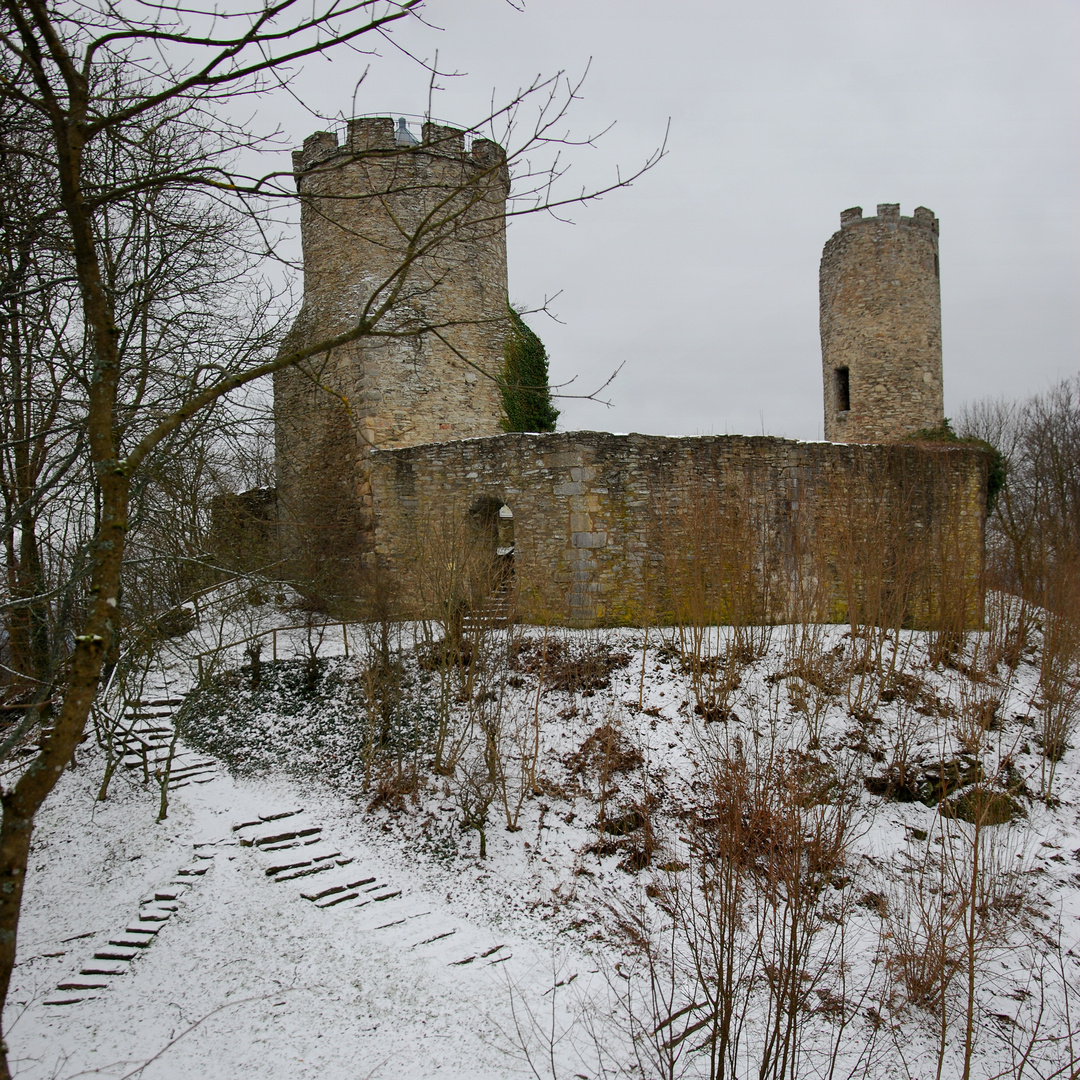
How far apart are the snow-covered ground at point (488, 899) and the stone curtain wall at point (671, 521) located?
4.41 feet

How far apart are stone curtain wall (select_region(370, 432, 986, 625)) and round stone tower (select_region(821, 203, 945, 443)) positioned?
17.1 ft

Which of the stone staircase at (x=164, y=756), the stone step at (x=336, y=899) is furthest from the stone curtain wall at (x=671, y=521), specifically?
the stone step at (x=336, y=899)

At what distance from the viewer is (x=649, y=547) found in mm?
11859

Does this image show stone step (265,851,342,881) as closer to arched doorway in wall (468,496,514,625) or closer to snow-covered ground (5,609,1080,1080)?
snow-covered ground (5,609,1080,1080)

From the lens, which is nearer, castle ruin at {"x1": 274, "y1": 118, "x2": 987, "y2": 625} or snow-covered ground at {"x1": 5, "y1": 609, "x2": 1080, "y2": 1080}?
snow-covered ground at {"x1": 5, "y1": 609, "x2": 1080, "y2": 1080}

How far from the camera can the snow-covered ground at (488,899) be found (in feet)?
17.3

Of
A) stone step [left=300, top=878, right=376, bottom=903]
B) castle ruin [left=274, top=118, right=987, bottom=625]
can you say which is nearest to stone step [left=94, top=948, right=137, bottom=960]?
stone step [left=300, top=878, right=376, bottom=903]

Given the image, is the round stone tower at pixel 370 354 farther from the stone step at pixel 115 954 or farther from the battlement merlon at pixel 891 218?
the battlement merlon at pixel 891 218

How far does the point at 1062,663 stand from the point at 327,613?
10002mm

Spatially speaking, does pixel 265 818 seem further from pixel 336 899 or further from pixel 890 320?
pixel 890 320

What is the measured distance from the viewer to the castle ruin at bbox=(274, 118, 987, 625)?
36.8 feet

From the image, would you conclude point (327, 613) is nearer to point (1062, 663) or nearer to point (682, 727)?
point (682, 727)

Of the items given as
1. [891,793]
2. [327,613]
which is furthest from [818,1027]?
[327,613]

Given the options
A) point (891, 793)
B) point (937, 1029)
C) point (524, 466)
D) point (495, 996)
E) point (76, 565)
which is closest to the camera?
point (76, 565)
